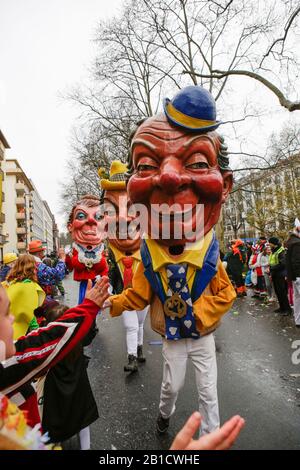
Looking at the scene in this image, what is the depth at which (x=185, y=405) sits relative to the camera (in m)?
2.85

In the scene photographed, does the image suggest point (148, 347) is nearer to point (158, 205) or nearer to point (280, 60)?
point (158, 205)

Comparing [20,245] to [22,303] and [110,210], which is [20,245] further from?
[22,303]

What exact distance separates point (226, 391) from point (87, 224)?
2.85m

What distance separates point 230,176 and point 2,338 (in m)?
1.94

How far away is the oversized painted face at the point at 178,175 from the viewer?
7.21 ft

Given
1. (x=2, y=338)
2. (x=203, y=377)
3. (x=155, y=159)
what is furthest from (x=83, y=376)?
(x=155, y=159)

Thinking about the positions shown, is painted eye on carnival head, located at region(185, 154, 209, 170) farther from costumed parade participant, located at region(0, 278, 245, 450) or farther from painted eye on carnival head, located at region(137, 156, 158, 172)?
costumed parade participant, located at region(0, 278, 245, 450)

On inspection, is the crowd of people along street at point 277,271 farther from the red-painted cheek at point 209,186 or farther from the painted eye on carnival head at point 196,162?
the painted eye on carnival head at point 196,162

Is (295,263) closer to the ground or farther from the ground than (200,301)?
closer to the ground

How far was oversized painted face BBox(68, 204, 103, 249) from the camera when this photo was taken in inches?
181

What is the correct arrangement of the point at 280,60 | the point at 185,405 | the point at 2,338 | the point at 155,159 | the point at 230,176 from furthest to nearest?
the point at 280,60 < the point at 185,405 < the point at 230,176 < the point at 155,159 < the point at 2,338

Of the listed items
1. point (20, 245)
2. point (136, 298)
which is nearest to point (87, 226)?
point (136, 298)

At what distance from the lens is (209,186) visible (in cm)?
222
